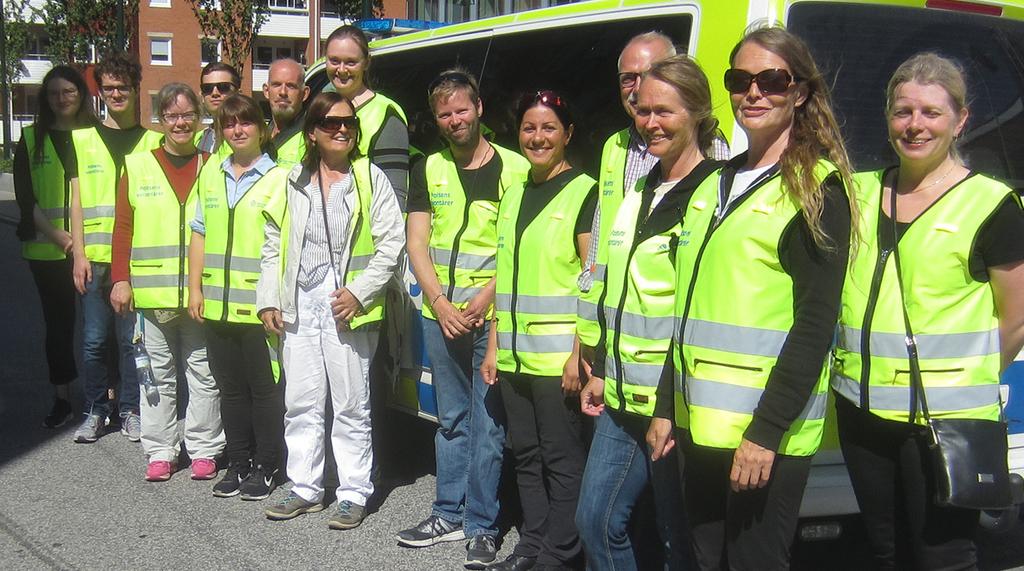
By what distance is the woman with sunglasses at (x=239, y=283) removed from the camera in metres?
4.82

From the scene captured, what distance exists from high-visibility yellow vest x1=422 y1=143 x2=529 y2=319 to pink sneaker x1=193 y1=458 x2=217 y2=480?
190 cm

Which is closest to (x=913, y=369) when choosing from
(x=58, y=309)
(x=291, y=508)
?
(x=291, y=508)

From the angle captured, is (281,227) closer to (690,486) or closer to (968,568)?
(690,486)

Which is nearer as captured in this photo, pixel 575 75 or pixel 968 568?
pixel 968 568

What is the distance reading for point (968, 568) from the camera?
278 cm

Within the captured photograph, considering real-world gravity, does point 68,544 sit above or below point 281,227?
below

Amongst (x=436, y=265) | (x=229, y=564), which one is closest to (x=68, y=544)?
(x=229, y=564)

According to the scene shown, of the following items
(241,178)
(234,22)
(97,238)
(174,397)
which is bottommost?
(174,397)

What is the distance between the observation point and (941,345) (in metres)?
2.74

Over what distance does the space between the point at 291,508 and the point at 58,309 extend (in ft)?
7.65

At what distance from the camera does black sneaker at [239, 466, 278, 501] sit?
507 cm

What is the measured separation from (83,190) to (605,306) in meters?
3.77

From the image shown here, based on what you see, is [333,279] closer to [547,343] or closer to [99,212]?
[547,343]

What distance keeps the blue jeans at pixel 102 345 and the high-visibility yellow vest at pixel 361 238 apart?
1.85 meters
